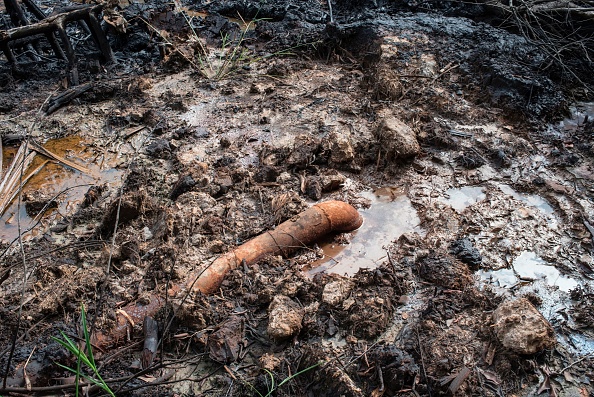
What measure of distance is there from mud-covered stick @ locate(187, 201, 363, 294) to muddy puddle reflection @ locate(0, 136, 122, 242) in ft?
4.89

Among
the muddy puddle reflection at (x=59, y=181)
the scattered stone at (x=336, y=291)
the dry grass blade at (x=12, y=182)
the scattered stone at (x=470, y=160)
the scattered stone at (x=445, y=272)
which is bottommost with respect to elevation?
the scattered stone at (x=445, y=272)

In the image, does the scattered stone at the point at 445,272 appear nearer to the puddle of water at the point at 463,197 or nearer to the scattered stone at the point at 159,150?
the puddle of water at the point at 463,197

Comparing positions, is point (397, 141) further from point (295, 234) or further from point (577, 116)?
point (577, 116)

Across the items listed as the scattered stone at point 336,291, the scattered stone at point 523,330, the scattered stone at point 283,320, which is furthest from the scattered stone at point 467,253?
the scattered stone at point 283,320

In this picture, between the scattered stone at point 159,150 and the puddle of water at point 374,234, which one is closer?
the puddle of water at point 374,234

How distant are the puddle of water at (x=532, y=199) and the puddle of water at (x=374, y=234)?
87cm

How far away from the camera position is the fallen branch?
313 cm

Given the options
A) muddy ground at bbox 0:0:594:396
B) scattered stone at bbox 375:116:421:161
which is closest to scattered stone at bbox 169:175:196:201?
muddy ground at bbox 0:0:594:396

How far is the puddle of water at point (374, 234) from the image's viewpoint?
366 cm

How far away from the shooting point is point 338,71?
242 inches

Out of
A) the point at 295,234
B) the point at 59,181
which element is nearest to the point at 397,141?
the point at 295,234

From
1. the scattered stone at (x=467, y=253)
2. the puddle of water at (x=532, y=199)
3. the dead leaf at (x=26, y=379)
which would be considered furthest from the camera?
the puddle of water at (x=532, y=199)

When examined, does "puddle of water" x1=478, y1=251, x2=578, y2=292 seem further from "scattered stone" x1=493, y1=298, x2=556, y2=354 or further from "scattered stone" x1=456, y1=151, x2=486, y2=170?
"scattered stone" x1=456, y1=151, x2=486, y2=170

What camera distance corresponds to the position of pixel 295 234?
144 inches
